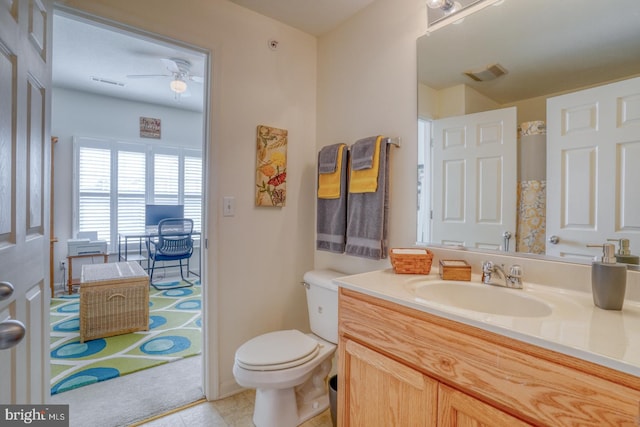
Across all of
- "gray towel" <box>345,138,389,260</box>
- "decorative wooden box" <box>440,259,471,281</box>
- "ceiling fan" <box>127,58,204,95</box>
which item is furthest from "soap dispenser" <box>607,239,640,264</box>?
"ceiling fan" <box>127,58,204,95</box>

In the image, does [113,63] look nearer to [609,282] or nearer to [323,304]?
[323,304]

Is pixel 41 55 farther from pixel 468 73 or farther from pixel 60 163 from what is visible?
pixel 60 163

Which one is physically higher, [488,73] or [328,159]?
[488,73]

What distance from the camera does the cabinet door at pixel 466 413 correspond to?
2.47 ft

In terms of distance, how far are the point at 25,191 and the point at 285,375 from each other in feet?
3.90

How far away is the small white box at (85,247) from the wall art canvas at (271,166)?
10.1 ft

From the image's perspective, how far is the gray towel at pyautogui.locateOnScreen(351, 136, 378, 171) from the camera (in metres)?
1.62

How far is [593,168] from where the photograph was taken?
1.04 m

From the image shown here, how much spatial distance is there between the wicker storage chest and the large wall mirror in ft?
7.87

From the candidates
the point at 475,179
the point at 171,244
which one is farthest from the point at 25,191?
the point at 171,244

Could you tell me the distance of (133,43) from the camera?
2605 mm

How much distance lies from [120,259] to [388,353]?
4.26 metres

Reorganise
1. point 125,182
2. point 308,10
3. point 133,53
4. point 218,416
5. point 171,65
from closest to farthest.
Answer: point 218,416 → point 308,10 → point 133,53 → point 171,65 → point 125,182
